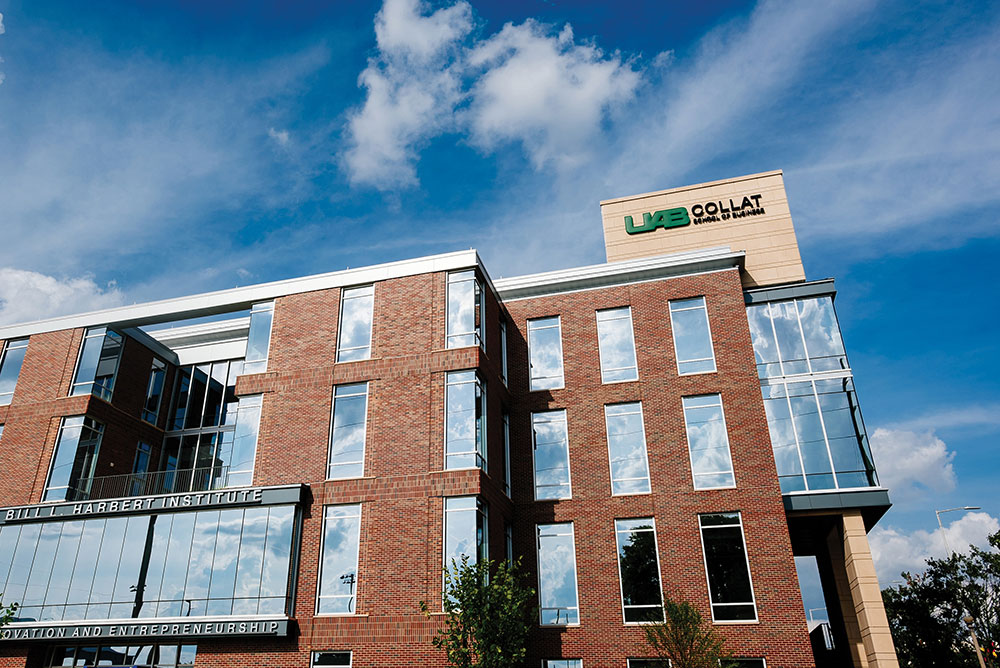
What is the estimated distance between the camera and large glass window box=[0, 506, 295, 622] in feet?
69.1

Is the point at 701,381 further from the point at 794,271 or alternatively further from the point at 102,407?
the point at 102,407

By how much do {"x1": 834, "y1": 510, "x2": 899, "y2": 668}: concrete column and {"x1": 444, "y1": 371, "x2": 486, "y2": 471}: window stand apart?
40.1 ft

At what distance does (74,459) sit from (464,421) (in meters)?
15.1

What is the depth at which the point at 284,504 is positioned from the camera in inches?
860

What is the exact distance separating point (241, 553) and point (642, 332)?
15637 millimetres

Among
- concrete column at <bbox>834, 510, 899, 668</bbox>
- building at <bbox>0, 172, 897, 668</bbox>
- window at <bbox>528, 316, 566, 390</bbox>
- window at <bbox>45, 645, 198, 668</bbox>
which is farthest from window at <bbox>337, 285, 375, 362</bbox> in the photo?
concrete column at <bbox>834, 510, 899, 668</bbox>

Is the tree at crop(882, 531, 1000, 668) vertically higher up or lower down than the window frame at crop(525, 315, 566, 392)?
lower down

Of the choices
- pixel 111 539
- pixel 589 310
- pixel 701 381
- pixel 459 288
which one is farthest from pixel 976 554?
pixel 111 539

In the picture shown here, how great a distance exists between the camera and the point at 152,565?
875 inches

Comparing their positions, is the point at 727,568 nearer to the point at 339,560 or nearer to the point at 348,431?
the point at 339,560

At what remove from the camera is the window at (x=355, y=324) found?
24438mm

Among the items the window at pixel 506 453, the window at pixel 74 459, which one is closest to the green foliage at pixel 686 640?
the window at pixel 506 453

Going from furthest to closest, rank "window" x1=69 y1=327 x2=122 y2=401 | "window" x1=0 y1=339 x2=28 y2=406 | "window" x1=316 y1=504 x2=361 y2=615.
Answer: "window" x1=0 y1=339 x2=28 y2=406, "window" x1=69 y1=327 x2=122 y2=401, "window" x1=316 y1=504 x2=361 y2=615

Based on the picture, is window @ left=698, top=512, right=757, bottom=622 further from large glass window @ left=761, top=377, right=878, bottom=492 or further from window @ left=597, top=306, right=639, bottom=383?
window @ left=597, top=306, right=639, bottom=383
